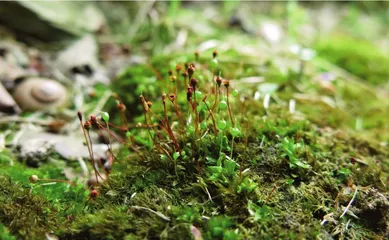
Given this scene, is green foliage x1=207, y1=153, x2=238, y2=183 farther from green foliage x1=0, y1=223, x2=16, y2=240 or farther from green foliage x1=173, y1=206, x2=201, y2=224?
green foliage x1=0, y1=223, x2=16, y2=240

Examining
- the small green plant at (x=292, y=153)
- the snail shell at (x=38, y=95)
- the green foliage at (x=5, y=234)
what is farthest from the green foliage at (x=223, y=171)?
the snail shell at (x=38, y=95)

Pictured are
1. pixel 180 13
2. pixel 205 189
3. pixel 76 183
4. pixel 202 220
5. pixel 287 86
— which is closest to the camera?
Result: pixel 202 220

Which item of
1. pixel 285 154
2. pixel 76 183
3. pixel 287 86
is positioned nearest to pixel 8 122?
pixel 76 183

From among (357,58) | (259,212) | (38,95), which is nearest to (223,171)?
(259,212)

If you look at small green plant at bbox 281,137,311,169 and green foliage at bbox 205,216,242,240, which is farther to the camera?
small green plant at bbox 281,137,311,169

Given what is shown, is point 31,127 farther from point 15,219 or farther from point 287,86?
point 287,86

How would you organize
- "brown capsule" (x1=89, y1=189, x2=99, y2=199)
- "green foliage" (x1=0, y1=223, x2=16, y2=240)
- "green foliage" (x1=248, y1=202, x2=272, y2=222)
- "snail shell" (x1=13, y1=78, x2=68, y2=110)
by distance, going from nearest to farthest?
"green foliage" (x1=0, y1=223, x2=16, y2=240)
"green foliage" (x1=248, y1=202, x2=272, y2=222)
"brown capsule" (x1=89, y1=189, x2=99, y2=199)
"snail shell" (x1=13, y1=78, x2=68, y2=110)

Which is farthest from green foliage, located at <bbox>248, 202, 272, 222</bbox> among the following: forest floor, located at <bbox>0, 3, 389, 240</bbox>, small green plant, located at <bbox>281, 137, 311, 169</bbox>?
small green plant, located at <bbox>281, 137, 311, 169</bbox>

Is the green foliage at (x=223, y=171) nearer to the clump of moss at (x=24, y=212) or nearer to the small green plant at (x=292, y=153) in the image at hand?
the small green plant at (x=292, y=153)

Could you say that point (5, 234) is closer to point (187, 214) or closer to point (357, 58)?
point (187, 214)
